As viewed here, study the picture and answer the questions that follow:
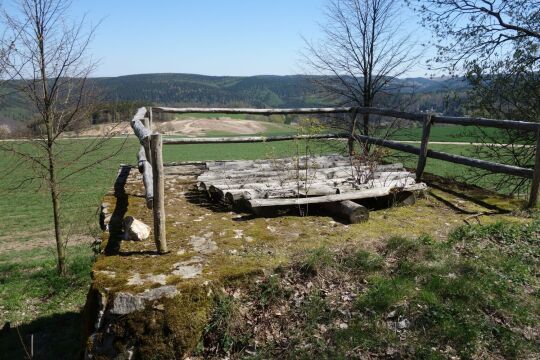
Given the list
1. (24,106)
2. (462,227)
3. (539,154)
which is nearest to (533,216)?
(539,154)

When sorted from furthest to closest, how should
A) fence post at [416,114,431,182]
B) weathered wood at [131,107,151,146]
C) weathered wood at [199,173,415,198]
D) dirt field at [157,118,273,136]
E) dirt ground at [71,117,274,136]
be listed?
dirt field at [157,118,273,136] < dirt ground at [71,117,274,136] < fence post at [416,114,431,182] < weathered wood at [199,173,415,198] < weathered wood at [131,107,151,146]

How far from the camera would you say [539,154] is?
600cm

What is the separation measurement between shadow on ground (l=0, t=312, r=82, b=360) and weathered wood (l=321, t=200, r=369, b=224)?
176 inches

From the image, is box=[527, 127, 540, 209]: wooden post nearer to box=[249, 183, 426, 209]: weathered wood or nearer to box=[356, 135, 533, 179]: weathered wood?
box=[356, 135, 533, 179]: weathered wood

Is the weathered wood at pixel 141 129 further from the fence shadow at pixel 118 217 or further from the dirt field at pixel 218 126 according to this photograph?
the dirt field at pixel 218 126

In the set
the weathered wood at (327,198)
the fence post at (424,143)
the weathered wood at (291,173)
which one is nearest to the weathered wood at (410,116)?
the fence post at (424,143)

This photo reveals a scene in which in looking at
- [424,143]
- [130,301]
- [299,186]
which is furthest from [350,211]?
[130,301]

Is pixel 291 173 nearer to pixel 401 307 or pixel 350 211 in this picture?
pixel 350 211

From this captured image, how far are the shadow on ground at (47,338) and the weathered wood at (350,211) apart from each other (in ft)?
14.6

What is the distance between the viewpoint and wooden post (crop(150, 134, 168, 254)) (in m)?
4.11

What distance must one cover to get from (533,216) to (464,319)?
3089mm

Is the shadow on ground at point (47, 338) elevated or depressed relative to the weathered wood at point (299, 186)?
depressed

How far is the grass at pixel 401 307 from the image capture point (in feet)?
11.2

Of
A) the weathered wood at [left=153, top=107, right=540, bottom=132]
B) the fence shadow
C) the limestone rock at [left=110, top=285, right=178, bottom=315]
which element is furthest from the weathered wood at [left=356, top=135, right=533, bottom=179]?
the limestone rock at [left=110, top=285, right=178, bottom=315]
